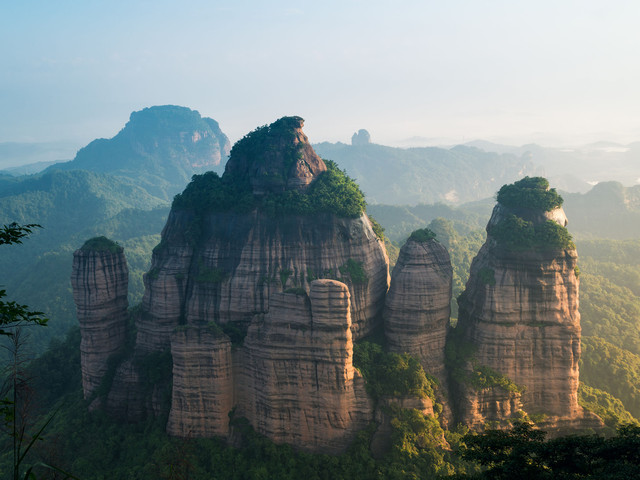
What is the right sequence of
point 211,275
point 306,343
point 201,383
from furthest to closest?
1. point 211,275
2. point 201,383
3. point 306,343

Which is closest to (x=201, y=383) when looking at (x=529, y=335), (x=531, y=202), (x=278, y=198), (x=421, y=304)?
(x=278, y=198)

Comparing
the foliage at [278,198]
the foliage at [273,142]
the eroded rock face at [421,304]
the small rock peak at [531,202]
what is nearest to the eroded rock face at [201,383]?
the foliage at [278,198]

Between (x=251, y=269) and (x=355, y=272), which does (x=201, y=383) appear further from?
(x=355, y=272)

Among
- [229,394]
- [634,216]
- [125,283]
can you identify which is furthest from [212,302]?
[634,216]

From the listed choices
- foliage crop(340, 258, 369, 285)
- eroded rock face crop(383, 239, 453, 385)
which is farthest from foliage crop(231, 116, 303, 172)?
eroded rock face crop(383, 239, 453, 385)

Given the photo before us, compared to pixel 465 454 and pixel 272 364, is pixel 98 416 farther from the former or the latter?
pixel 465 454

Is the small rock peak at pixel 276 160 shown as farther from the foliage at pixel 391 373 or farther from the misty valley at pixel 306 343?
the foliage at pixel 391 373
